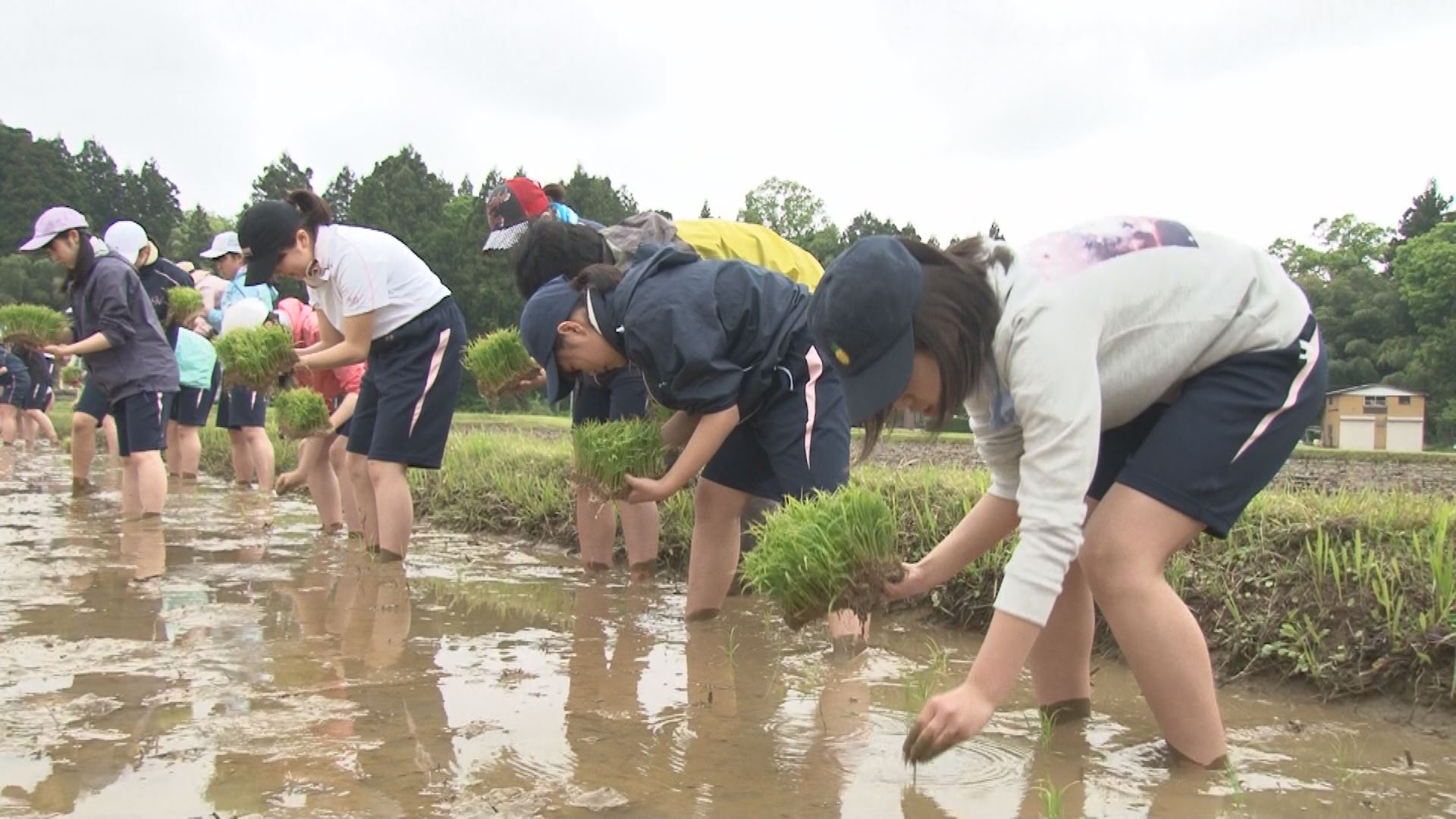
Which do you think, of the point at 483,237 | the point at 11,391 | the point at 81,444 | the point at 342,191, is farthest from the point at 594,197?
the point at 81,444

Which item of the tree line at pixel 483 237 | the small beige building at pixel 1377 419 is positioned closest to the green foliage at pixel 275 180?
the tree line at pixel 483 237

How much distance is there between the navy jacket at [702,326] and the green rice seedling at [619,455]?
0.26m

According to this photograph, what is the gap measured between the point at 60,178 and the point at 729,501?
68060 millimetres

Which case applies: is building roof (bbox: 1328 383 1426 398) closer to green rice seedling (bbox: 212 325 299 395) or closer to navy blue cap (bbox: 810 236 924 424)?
green rice seedling (bbox: 212 325 299 395)

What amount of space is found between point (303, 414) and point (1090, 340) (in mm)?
4605

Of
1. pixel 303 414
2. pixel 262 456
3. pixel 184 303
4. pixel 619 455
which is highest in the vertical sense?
pixel 184 303

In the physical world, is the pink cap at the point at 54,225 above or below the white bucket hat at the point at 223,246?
below

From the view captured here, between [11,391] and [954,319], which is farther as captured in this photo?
[11,391]

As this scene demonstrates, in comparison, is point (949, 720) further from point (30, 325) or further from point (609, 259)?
point (30, 325)

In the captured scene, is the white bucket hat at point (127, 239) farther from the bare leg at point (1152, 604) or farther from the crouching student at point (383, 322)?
the bare leg at point (1152, 604)

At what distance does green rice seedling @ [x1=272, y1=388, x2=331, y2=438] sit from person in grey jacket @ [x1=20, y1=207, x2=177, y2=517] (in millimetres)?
734

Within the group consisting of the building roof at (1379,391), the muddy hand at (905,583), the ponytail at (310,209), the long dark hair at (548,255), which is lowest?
the muddy hand at (905,583)

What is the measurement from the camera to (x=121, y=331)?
238 inches

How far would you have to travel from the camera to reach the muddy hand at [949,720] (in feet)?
6.35
